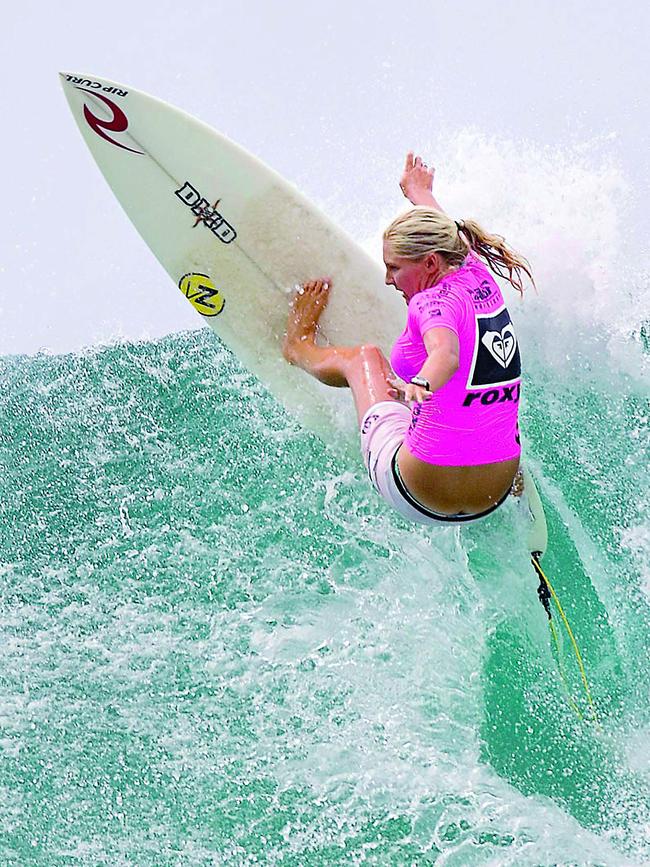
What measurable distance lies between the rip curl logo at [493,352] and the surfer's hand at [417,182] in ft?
2.65

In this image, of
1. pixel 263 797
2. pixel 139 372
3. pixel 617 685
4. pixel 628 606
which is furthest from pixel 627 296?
pixel 263 797

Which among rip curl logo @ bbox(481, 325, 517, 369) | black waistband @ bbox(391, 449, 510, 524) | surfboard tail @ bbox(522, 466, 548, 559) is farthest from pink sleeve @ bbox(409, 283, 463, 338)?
surfboard tail @ bbox(522, 466, 548, 559)

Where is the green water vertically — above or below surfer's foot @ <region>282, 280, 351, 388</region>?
below

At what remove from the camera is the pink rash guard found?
3.02 meters

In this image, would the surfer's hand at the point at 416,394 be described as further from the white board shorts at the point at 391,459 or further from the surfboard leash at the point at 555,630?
the surfboard leash at the point at 555,630

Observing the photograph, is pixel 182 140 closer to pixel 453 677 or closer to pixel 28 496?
pixel 28 496

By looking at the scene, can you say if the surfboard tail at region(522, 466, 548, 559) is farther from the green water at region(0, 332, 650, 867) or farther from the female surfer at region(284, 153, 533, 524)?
the female surfer at region(284, 153, 533, 524)

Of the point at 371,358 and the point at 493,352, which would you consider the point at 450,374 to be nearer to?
the point at 493,352

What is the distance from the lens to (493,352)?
3074 mm

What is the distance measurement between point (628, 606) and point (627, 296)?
155 centimetres

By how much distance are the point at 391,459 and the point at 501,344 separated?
0.56m

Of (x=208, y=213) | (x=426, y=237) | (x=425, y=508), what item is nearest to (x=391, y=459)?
(x=425, y=508)

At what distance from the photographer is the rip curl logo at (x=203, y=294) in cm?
446

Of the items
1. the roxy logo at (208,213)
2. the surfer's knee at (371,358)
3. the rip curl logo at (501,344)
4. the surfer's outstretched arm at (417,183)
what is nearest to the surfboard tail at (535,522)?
the surfer's knee at (371,358)
